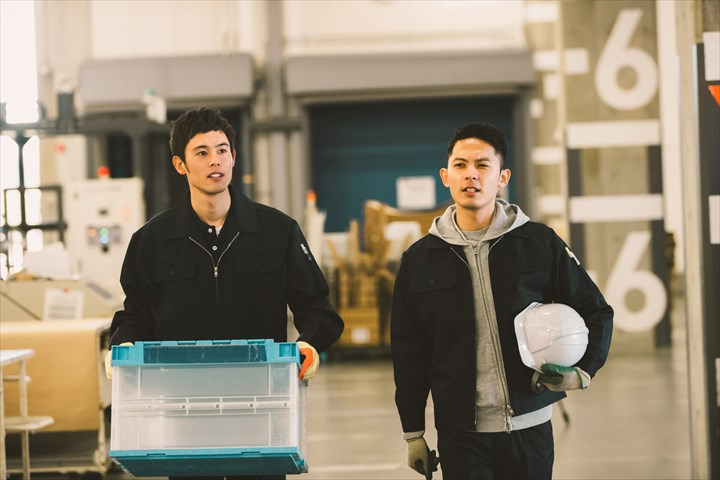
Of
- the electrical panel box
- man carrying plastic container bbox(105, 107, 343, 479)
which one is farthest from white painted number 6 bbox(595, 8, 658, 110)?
man carrying plastic container bbox(105, 107, 343, 479)

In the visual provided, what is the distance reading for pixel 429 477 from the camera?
2.77 m

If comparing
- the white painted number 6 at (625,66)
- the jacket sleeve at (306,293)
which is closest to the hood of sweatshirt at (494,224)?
the jacket sleeve at (306,293)

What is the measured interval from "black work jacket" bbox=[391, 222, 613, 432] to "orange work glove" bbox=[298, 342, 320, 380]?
359 mm

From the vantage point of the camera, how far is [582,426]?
20.4 feet

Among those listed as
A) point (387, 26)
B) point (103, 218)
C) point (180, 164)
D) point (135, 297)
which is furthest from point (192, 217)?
point (387, 26)

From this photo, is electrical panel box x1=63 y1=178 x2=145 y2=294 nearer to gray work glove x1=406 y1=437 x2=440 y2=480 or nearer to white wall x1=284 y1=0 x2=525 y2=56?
white wall x1=284 y1=0 x2=525 y2=56

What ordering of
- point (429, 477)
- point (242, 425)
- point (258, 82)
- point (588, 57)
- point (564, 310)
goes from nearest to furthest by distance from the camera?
1. point (242, 425)
2. point (564, 310)
3. point (429, 477)
4. point (588, 57)
5. point (258, 82)

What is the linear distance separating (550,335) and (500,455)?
383mm

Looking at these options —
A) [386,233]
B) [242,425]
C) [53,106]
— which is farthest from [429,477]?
[53,106]

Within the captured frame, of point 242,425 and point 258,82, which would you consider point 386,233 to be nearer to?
point 258,82

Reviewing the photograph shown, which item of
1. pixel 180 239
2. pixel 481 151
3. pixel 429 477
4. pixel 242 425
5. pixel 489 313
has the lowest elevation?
pixel 429 477

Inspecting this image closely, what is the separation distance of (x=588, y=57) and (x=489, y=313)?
7.94 metres

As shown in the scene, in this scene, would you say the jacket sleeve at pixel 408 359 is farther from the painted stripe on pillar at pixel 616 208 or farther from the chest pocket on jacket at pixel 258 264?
the painted stripe on pillar at pixel 616 208

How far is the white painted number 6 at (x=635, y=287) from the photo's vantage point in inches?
383
